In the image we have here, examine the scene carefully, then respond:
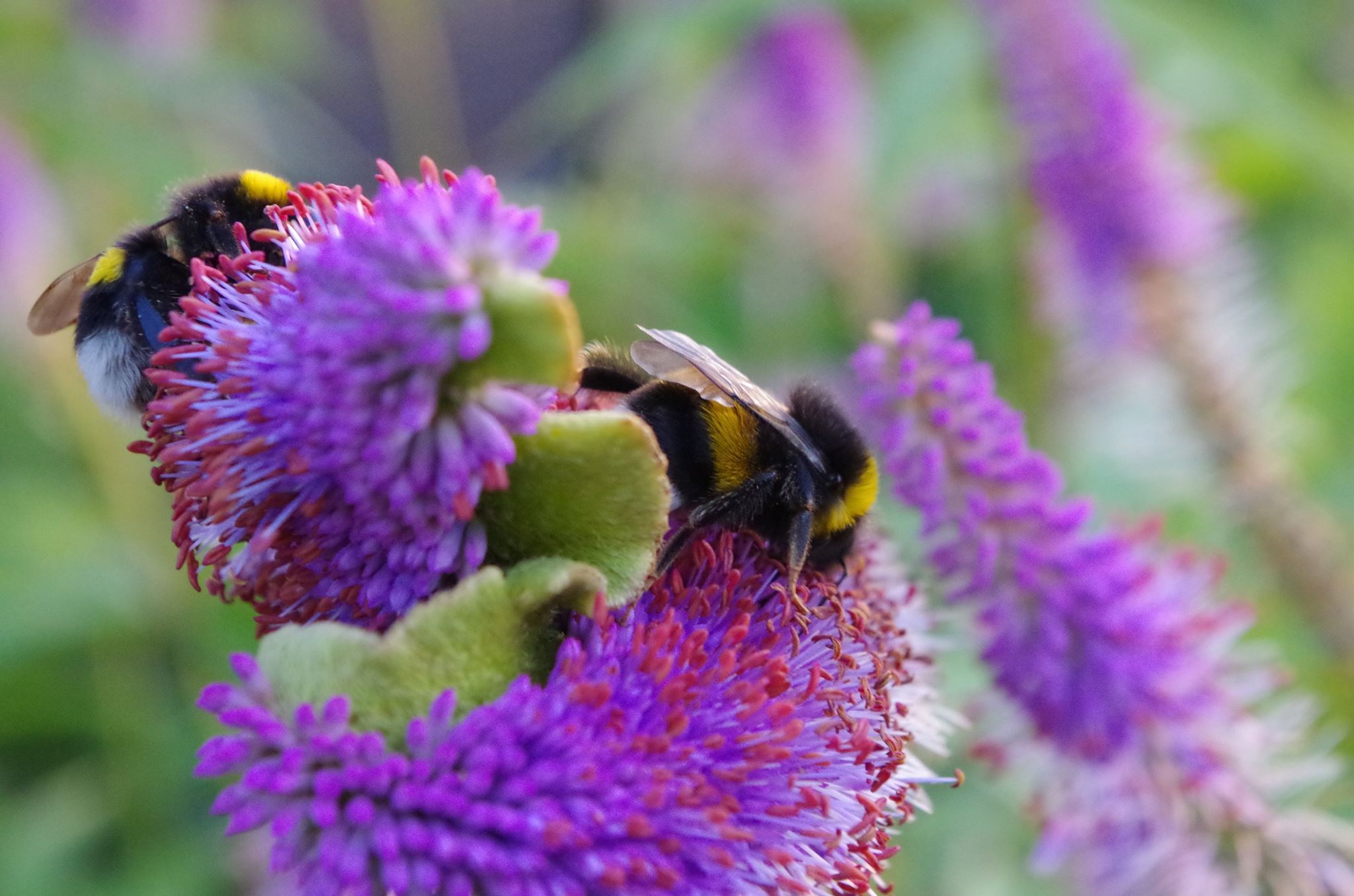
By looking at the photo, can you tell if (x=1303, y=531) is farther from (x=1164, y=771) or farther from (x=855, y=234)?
(x=855, y=234)

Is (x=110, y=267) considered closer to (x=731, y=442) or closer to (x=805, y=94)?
(x=731, y=442)

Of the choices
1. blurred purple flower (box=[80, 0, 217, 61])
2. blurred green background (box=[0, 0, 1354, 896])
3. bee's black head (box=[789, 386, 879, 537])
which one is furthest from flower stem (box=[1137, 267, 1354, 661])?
blurred purple flower (box=[80, 0, 217, 61])

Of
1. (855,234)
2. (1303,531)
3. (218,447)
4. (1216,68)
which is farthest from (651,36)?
(218,447)

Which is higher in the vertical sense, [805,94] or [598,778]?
[805,94]

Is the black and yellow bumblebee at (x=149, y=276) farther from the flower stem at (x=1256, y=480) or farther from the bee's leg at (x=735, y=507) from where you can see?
the flower stem at (x=1256, y=480)

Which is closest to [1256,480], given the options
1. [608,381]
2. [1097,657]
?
[1097,657]

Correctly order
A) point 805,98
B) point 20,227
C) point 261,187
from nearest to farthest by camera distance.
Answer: point 261,187 < point 805,98 < point 20,227
